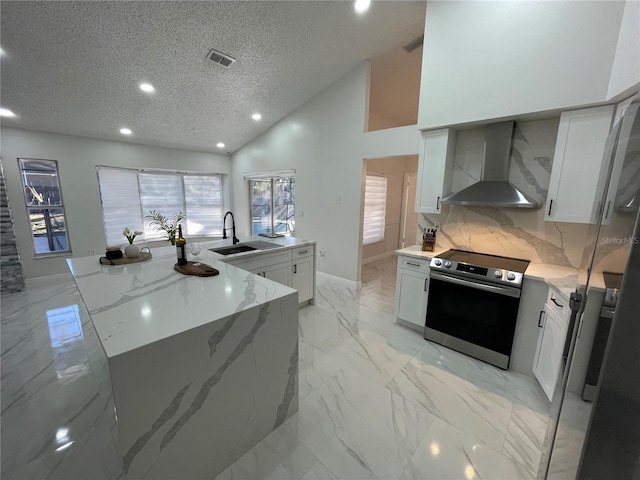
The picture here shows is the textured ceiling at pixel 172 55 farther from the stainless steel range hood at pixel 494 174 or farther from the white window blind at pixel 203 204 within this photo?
the white window blind at pixel 203 204

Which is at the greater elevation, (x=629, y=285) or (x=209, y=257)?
(x=629, y=285)

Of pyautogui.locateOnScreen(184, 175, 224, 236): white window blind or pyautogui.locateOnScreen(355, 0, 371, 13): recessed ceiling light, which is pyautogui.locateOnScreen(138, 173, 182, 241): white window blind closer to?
pyautogui.locateOnScreen(184, 175, 224, 236): white window blind

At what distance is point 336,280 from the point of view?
451 centimetres

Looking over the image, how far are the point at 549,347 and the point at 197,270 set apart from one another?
2765mm

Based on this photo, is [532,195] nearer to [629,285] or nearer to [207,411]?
[629,285]

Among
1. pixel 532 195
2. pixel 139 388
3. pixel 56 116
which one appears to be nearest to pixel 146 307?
pixel 139 388

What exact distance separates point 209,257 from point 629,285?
2.68m

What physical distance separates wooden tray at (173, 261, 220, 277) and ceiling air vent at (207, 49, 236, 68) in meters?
2.52

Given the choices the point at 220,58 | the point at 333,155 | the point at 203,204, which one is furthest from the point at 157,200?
the point at 333,155

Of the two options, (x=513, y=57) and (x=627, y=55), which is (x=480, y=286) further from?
(x=513, y=57)

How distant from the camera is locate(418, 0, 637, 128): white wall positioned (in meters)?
1.92

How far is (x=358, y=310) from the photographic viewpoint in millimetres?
3461

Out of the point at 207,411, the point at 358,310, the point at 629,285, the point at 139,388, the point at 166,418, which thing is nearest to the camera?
the point at 629,285

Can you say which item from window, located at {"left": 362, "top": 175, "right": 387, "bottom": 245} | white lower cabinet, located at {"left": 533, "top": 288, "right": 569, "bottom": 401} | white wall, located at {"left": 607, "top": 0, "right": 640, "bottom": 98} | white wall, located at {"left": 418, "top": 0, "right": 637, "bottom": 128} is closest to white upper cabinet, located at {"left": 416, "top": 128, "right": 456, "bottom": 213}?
white wall, located at {"left": 418, "top": 0, "right": 637, "bottom": 128}
